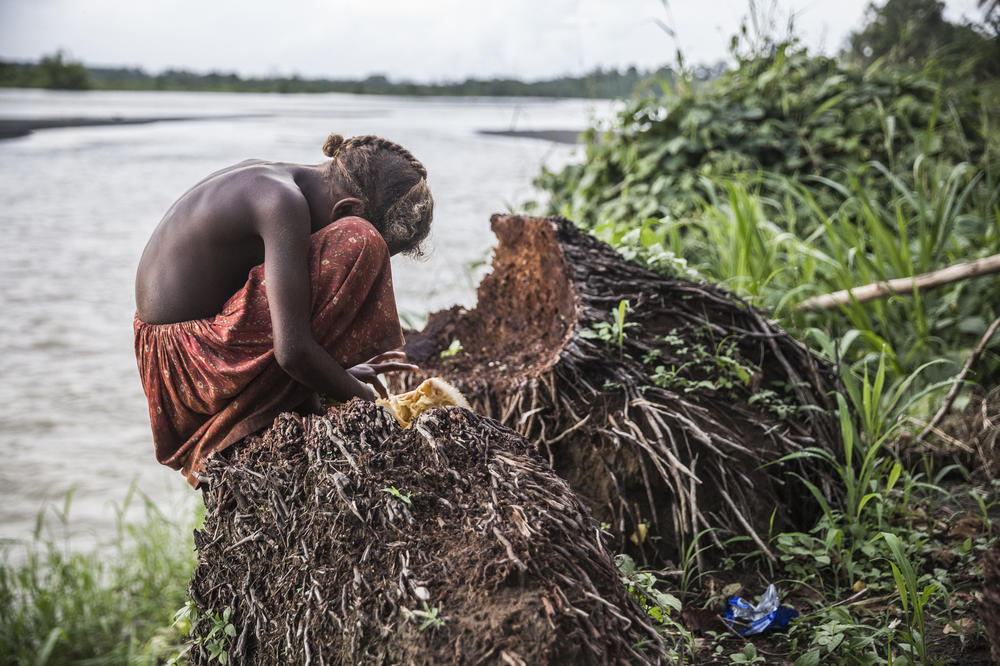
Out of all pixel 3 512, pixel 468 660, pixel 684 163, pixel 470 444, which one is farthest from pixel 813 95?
pixel 3 512

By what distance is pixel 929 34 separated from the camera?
786 cm

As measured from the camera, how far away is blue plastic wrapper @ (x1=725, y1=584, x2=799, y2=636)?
2.23 m

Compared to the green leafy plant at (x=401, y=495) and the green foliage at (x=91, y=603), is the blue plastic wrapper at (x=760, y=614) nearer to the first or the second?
the green leafy plant at (x=401, y=495)

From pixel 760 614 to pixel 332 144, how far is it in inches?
72.6

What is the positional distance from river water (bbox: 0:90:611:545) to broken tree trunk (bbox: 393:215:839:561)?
1.76ft

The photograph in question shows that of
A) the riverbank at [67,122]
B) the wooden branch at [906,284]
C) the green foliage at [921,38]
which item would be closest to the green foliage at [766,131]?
the green foliage at [921,38]

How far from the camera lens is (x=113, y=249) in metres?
11.6

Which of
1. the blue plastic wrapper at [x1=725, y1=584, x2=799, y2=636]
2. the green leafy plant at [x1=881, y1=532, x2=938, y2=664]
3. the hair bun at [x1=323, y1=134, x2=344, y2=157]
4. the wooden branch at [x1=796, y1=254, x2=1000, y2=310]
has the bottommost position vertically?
the blue plastic wrapper at [x1=725, y1=584, x2=799, y2=636]

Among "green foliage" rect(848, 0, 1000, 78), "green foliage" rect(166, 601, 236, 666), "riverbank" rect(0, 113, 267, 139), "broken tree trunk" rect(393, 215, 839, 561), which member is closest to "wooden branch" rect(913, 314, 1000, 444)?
"broken tree trunk" rect(393, 215, 839, 561)

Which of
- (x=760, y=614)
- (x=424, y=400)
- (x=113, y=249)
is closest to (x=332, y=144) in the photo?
(x=424, y=400)

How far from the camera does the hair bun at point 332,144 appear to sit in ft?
6.99

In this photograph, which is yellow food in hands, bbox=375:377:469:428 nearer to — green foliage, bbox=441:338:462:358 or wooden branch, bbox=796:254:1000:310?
green foliage, bbox=441:338:462:358

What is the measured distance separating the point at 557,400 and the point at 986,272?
7.61 feet

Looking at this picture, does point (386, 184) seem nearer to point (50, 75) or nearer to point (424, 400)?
point (424, 400)
